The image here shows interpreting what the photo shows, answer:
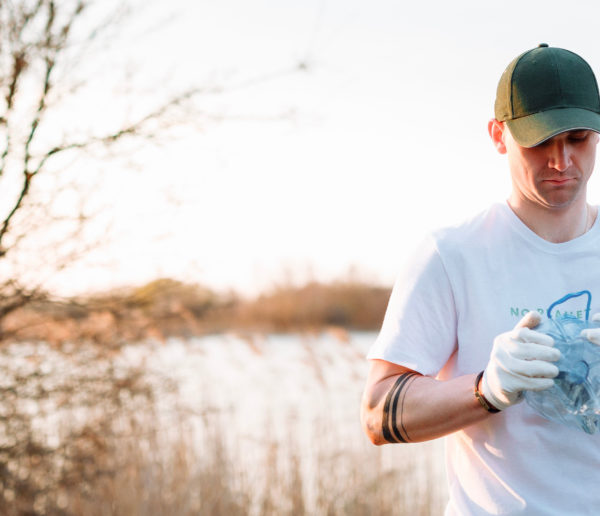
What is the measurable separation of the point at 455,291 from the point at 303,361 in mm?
3395

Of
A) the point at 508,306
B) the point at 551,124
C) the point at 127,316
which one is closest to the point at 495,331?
the point at 508,306

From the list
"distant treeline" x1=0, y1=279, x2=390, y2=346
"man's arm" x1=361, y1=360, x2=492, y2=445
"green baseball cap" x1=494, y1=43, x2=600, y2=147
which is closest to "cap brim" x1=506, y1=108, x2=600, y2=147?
"green baseball cap" x1=494, y1=43, x2=600, y2=147

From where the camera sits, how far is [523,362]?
3.81 ft

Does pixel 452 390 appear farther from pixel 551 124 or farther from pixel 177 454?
pixel 177 454

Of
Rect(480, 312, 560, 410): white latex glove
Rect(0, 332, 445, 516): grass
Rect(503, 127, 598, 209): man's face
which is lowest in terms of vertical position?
Rect(0, 332, 445, 516): grass

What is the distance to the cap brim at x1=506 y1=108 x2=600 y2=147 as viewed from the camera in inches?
55.0

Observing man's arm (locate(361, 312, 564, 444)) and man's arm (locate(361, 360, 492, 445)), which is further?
man's arm (locate(361, 360, 492, 445))

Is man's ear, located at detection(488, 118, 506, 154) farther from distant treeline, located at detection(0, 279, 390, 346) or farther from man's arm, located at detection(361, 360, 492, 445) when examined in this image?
distant treeline, located at detection(0, 279, 390, 346)

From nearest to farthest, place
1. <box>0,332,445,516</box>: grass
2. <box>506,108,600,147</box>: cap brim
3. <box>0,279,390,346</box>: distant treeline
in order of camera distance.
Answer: <box>506,108,600,147</box>: cap brim, <box>0,279,390,346</box>: distant treeline, <box>0,332,445,516</box>: grass

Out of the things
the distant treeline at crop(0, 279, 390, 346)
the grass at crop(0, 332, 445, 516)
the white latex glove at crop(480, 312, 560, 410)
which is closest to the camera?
the white latex glove at crop(480, 312, 560, 410)

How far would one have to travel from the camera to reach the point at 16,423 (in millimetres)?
3143

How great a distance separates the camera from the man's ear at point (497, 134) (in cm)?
159

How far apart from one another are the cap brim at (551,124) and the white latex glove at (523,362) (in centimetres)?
42

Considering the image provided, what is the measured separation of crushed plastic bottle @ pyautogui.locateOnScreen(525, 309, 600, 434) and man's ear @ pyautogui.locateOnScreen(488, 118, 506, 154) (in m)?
0.48
